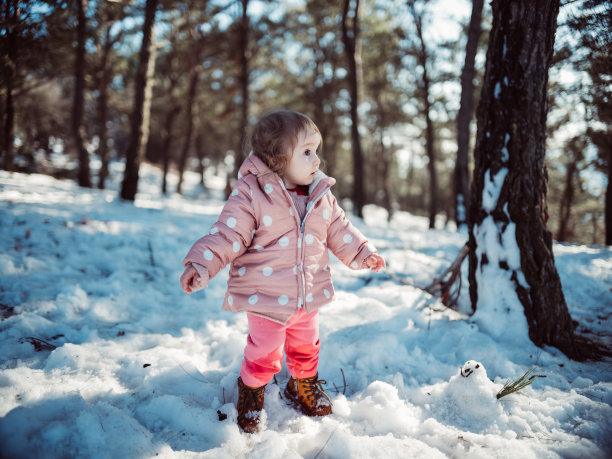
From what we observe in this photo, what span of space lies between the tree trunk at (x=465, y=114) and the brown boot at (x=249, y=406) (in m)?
6.59

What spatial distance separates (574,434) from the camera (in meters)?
1.45

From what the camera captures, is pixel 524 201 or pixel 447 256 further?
pixel 447 256

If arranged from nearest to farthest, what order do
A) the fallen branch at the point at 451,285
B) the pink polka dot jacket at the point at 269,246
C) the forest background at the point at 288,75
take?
the pink polka dot jacket at the point at 269,246 → the fallen branch at the point at 451,285 → the forest background at the point at 288,75

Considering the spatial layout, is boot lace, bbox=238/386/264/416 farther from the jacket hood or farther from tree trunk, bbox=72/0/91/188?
tree trunk, bbox=72/0/91/188

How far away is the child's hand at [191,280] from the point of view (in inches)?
55.7

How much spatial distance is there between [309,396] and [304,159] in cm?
127

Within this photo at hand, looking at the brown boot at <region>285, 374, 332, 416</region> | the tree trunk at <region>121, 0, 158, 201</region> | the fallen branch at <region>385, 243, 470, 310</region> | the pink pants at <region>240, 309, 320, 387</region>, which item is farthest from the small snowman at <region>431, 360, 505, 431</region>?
the tree trunk at <region>121, 0, 158, 201</region>

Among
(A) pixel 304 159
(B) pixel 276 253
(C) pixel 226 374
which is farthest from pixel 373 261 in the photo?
(C) pixel 226 374

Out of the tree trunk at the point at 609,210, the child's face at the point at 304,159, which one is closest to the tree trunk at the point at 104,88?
the child's face at the point at 304,159

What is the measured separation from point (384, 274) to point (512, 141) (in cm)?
189

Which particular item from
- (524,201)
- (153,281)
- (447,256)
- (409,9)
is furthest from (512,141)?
(409,9)

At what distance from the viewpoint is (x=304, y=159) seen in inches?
66.7

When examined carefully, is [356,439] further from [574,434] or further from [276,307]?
[574,434]

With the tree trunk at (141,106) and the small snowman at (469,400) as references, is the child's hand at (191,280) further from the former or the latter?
the tree trunk at (141,106)
